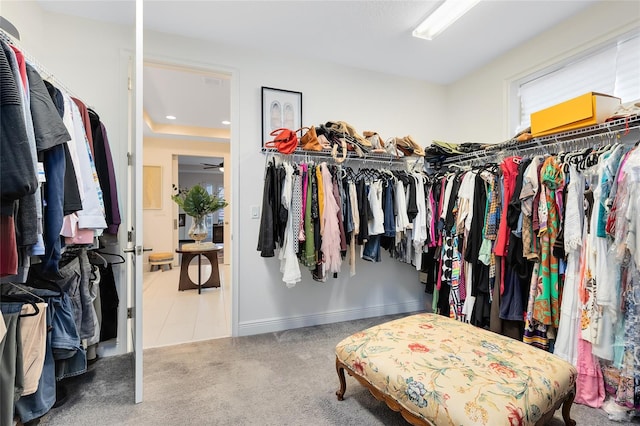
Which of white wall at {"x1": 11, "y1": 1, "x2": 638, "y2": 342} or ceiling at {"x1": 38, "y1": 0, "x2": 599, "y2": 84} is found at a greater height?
ceiling at {"x1": 38, "y1": 0, "x2": 599, "y2": 84}

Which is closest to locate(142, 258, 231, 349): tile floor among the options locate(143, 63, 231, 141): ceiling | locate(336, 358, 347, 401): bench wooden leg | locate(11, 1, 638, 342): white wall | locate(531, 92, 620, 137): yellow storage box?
locate(11, 1, 638, 342): white wall

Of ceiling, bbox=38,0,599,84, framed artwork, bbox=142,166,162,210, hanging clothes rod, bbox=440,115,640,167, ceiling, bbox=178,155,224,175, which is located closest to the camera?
hanging clothes rod, bbox=440,115,640,167

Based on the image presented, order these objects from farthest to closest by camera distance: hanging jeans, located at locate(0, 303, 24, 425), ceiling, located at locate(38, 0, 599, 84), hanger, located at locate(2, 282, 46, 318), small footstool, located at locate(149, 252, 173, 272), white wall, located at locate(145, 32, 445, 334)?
1. small footstool, located at locate(149, 252, 173, 272)
2. white wall, located at locate(145, 32, 445, 334)
3. ceiling, located at locate(38, 0, 599, 84)
4. hanger, located at locate(2, 282, 46, 318)
5. hanging jeans, located at locate(0, 303, 24, 425)

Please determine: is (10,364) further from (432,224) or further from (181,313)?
(432,224)

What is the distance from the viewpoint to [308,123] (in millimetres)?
2957

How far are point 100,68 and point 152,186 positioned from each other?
11.8ft

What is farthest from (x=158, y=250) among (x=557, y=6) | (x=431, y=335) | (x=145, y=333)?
(x=557, y=6)

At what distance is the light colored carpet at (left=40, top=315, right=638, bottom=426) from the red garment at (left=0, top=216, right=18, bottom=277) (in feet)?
3.37

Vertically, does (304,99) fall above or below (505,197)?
above

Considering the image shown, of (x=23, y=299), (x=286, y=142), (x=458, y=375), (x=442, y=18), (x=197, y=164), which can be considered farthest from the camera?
(x=197, y=164)

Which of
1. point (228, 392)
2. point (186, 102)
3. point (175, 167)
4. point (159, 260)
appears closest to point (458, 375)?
point (228, 392)

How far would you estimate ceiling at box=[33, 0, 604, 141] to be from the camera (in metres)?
2.22

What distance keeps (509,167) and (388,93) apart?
1.60 metres

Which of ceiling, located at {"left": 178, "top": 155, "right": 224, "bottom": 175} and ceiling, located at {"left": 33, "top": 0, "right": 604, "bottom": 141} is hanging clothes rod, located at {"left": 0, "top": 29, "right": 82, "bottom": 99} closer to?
ceiling, located at {"left": 33, "top": 0, "right": 604, "bottom": 141}
